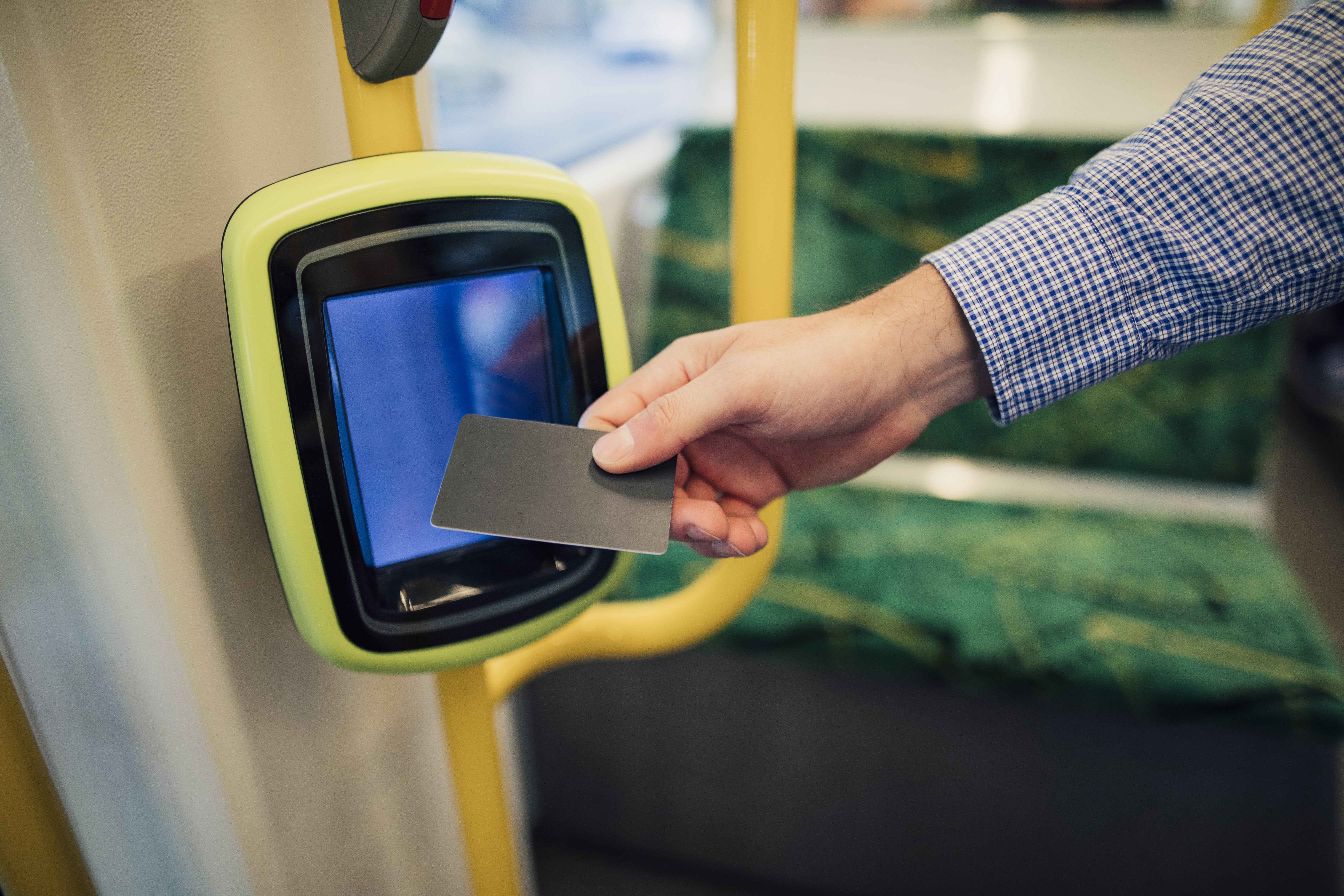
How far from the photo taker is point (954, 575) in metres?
1.39

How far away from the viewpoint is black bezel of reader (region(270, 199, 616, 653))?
49 centimetres

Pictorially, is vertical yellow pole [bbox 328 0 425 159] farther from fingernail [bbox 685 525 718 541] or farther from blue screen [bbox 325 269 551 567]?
fingernail [bbox 685 525 718 541]

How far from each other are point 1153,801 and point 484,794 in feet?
3.43

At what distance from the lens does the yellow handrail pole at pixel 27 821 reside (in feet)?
1.84

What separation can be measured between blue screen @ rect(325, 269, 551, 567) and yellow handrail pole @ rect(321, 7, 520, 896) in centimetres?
11

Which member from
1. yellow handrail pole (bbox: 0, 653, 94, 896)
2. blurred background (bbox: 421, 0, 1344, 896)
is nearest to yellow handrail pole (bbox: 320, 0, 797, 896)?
yellow handrail pole (bbox: 0, 653, 94, 896)

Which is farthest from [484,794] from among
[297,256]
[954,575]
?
[954,575]

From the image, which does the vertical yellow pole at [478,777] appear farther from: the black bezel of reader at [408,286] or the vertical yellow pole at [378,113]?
the vertical yellow pole at [378,113]

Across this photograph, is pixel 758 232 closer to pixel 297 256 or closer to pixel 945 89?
pixel 297 256

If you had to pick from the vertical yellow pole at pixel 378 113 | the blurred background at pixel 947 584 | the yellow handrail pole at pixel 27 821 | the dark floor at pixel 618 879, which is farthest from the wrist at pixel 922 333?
the dark floor at pixel 618 879

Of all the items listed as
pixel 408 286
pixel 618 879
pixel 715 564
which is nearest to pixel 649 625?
pixel 715 564

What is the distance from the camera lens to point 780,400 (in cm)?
62

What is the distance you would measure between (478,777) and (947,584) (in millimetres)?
905

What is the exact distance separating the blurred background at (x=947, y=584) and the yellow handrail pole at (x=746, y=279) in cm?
48
